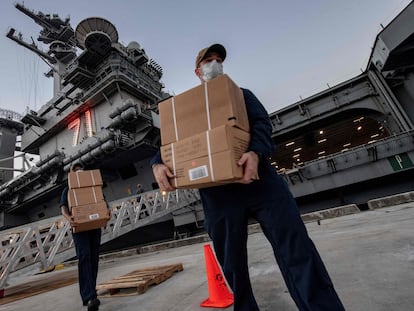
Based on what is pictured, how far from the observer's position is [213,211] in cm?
151

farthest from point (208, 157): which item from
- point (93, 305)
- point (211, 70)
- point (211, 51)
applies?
point (93, 305)

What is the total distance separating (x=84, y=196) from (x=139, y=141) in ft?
40.0

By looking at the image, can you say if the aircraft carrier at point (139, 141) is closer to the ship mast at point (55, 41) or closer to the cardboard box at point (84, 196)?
the ship mast at point (55, 41)

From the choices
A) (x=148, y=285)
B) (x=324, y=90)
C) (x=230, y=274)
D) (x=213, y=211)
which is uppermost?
(x=324, y=90)

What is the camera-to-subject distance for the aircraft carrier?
830cm

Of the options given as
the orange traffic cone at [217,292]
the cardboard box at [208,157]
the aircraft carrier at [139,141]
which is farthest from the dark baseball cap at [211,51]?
the aircraft carrier at [139,141]

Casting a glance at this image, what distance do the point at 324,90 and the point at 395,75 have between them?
10.3ft

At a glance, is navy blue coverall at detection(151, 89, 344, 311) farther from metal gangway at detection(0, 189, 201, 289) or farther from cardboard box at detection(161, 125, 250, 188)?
metal gangway at detection(0, 189, 201, 289)

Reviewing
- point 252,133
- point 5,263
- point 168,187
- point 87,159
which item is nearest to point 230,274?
point 168,187

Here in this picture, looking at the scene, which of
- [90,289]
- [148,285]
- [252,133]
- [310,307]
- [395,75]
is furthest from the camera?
[395,75]

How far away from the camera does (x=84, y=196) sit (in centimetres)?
359

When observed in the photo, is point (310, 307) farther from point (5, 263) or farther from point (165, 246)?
point (165, 246)

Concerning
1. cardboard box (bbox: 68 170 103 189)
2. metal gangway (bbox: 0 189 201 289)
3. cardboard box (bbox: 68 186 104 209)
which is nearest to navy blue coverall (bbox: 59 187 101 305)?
cardboard box (bbox: 68 186 104 209)

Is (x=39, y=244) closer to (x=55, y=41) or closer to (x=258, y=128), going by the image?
(x=258, y=128)
